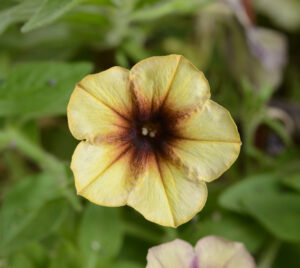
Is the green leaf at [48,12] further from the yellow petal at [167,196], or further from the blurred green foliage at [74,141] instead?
the yellow petal at [167,196]

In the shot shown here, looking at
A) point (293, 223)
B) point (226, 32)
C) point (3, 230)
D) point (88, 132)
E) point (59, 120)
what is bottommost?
point (59, 120)

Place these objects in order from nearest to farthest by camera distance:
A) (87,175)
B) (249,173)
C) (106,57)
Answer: (87,175)
(249,173)
(106,57)

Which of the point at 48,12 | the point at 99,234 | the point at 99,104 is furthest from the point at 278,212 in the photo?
the point at 48,12

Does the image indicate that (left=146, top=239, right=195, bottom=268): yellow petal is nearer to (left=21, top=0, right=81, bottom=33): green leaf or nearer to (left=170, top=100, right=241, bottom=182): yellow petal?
(left=170, top=100, right=241, bottom=182): yellow petal

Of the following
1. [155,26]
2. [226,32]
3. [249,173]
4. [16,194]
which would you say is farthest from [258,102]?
[16,194]

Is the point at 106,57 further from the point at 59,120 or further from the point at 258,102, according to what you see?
the point at 258,102

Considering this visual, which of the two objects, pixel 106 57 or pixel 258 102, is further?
pixel 106 57
